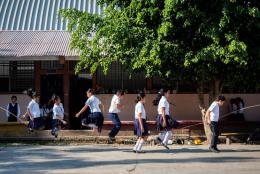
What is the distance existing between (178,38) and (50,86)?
627 cm

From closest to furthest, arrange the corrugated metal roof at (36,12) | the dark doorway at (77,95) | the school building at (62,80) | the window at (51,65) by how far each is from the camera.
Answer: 1. the school building at (62,80)
2. the window at (51,65)
3. the dark doorway at (77,95)
4. the corrugated metal roof at (36,12)

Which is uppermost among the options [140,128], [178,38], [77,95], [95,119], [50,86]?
[178,38]

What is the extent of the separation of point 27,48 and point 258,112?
8.54 meters

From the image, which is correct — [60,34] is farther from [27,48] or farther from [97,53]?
[97,53]

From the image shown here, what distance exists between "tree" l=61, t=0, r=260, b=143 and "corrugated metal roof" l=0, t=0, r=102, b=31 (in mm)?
5272

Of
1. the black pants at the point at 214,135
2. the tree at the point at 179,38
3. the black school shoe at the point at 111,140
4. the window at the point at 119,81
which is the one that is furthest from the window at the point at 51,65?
the black pants at the point at 214,135

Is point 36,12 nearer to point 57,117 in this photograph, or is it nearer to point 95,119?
point 57,117

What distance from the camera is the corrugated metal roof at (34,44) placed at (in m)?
17.8

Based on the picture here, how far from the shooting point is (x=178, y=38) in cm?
1526

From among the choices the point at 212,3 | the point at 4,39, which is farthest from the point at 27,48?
the point at 212,3

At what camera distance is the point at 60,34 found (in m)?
20.0

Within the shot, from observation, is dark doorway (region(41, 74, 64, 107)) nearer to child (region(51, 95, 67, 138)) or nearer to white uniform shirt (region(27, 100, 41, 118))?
white uniform shirt (region(27, 100, 41, 118))

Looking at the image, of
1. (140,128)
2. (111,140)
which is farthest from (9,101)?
(140,128)

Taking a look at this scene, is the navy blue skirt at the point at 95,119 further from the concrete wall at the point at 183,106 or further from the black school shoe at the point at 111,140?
the concrete wall at the point at 183,106
